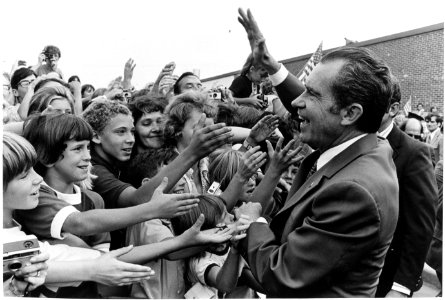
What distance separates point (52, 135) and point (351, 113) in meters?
1.23

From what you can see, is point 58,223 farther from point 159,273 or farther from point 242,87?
point 242,87

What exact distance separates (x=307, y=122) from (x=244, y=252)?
51cm

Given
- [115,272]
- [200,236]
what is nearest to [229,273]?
[200,236]

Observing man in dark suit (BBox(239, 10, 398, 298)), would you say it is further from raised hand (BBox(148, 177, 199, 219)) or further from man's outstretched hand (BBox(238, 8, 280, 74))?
man's outstretched hand (BBox(238, 8, 280, 74))

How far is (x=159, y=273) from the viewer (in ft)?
6.90

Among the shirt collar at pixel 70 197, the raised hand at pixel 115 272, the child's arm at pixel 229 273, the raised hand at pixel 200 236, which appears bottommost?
the child's arm at pixel 229 273

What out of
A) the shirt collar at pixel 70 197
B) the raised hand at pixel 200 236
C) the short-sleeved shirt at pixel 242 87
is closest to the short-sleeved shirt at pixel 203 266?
the raised hand at pixel 200 236

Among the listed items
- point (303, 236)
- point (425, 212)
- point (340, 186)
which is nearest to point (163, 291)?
point (303, 236)

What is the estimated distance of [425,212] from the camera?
86.6 inches

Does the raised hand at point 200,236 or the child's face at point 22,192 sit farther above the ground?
the child's face at point 22,192

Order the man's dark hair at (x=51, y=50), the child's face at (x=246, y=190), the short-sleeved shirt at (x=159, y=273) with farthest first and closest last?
the man's dark hair at (x=51, y=50), the child's face at (x=246, y=190), the short-sleeved shirt at (x=159, y=273)

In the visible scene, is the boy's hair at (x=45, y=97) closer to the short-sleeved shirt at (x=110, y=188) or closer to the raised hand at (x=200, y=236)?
the short-sleeved shirt at (x=110, y=188)

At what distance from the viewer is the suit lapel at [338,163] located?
1.44m

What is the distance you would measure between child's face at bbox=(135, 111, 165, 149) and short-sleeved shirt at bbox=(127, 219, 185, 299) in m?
0.76
